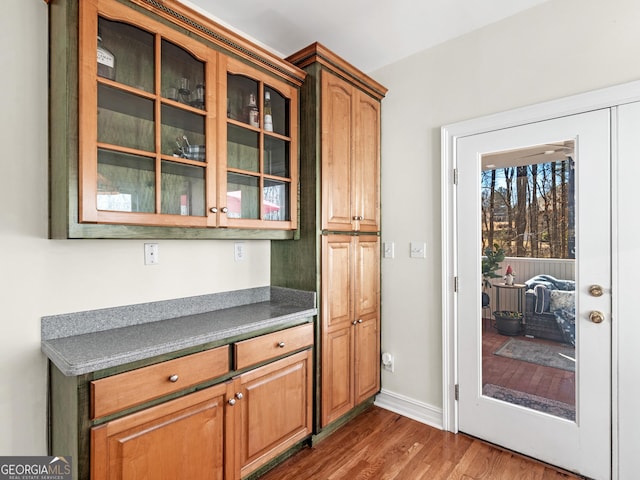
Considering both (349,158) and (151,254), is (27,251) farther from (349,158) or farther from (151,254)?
(349,158)

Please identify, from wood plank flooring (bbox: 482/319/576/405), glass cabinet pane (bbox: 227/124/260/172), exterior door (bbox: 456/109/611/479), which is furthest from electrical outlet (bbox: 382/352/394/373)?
glass cabinet pane (bbox: 227/124/260/172)

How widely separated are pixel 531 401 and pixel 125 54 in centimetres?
289

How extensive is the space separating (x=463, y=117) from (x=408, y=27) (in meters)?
0.71

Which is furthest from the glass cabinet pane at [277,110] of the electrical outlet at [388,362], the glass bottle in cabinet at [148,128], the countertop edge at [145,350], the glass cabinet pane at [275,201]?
the electrical outlet at [388,362]

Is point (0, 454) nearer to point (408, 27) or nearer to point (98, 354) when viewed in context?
point (98, 354)

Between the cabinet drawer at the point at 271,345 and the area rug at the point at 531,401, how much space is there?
124 centimetres

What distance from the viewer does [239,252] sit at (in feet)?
7.57

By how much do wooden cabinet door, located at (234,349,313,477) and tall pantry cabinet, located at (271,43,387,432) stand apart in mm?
129

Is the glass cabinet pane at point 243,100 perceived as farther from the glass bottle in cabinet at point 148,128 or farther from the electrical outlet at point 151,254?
the electrical outlet at point 151,254

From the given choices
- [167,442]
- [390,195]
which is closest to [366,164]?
[390,195]

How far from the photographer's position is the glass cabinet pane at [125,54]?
58.2 inches

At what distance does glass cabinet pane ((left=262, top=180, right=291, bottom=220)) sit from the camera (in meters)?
2.11

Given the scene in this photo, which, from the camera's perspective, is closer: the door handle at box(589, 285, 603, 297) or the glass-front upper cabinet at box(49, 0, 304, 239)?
the glass-front upper cabinet at box(49, 0, 304, 239)

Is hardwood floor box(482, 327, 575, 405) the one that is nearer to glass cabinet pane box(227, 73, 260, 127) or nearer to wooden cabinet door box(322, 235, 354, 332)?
wooden cabinet door box(322, 235, 354, 332)
